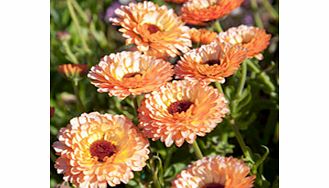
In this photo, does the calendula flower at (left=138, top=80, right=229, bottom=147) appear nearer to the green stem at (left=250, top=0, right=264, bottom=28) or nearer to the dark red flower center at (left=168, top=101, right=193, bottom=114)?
the dark red flower center at (left=168, top=101, right=193, bottom=114)

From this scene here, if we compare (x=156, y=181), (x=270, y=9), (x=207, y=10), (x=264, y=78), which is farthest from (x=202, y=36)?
(x=270, y=9)

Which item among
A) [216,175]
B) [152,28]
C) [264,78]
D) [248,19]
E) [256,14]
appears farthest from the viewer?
[248,19]

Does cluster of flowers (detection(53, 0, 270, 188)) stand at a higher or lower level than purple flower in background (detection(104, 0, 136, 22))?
lower

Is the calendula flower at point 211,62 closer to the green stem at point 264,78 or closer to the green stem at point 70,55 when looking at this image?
the green stem at point 264,78

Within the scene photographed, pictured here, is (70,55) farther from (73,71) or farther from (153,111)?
(153,111)

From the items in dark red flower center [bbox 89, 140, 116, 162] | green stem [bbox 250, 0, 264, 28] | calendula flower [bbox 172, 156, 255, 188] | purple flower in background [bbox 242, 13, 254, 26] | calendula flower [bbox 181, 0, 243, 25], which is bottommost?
calendula flower [bbox 172, 156, 255, 188]

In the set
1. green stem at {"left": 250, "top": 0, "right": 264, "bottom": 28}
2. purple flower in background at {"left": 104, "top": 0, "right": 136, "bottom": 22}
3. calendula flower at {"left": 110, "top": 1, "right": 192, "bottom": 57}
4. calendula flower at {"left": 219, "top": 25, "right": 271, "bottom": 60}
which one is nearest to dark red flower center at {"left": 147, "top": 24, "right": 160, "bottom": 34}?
calendula flower at {"left": 110, "top": 1, "right": 192, "bottom": 57}
